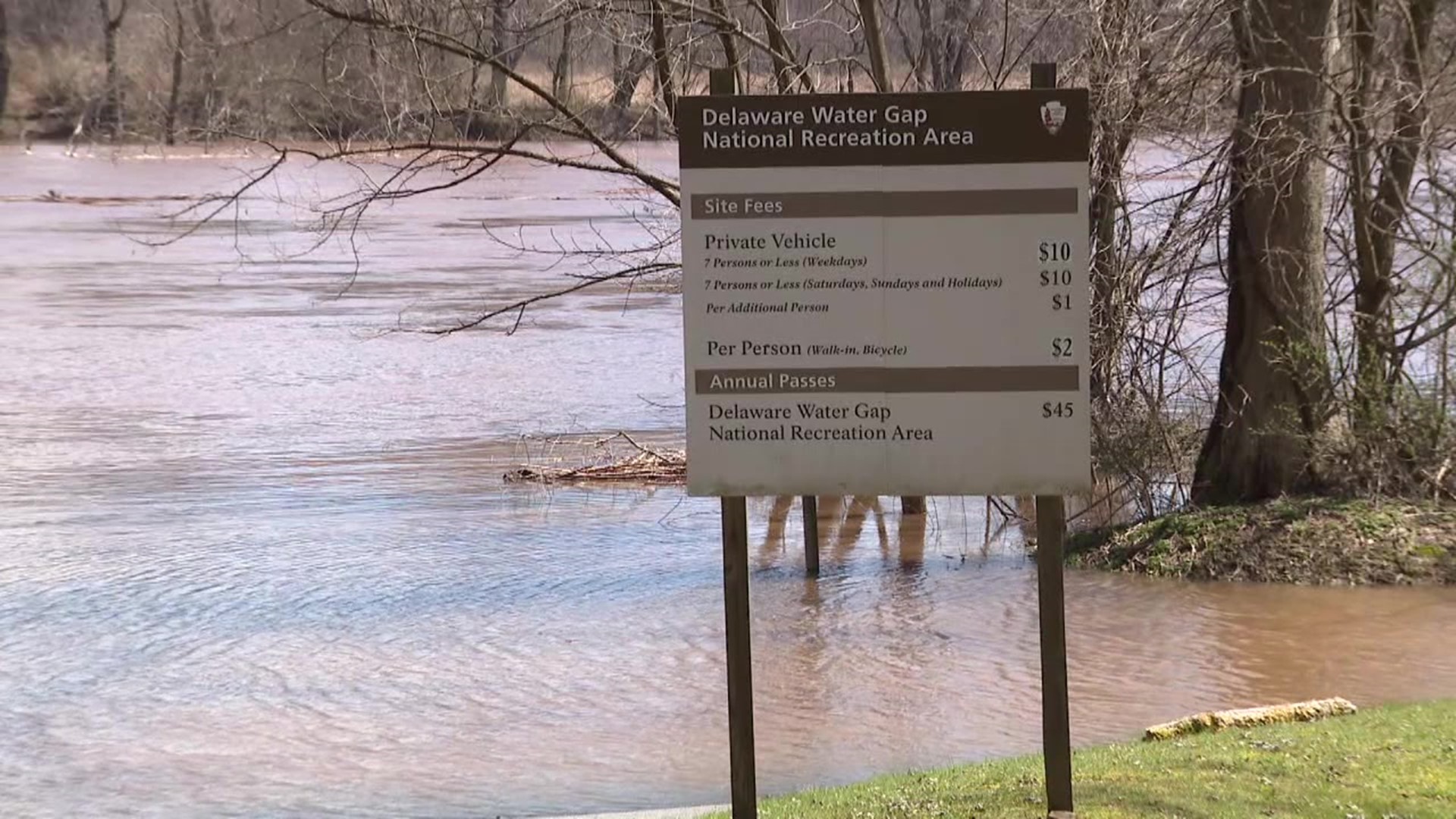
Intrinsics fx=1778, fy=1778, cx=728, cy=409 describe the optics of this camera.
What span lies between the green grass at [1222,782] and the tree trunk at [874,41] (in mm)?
6963

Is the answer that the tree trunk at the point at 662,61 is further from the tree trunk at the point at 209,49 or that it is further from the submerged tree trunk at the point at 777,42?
the tree trunk at the point at 209,49

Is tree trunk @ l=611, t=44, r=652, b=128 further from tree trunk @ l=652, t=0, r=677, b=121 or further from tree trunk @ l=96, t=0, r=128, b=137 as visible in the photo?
tree trunk @ l=96, t=0, r=128, b=137

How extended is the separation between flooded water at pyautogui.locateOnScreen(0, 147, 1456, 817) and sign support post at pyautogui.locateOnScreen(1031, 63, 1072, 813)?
238cm

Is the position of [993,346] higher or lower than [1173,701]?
higher

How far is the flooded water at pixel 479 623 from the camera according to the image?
338 inches

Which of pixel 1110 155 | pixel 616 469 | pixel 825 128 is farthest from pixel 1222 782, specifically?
pixel 616 469

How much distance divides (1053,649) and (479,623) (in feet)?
20.9

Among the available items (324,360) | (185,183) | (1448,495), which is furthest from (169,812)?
(185,183)

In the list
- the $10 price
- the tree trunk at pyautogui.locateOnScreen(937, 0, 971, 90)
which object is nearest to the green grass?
the $10 price

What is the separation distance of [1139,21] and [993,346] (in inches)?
294

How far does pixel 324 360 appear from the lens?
23.4 metres

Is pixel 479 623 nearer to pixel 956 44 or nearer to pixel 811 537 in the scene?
pixel 811 537

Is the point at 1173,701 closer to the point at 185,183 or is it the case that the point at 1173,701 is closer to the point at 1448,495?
the point at 1448,495

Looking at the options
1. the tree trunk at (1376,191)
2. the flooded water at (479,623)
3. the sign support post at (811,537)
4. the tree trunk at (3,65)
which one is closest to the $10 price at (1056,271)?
the flooded water at (479,623)
